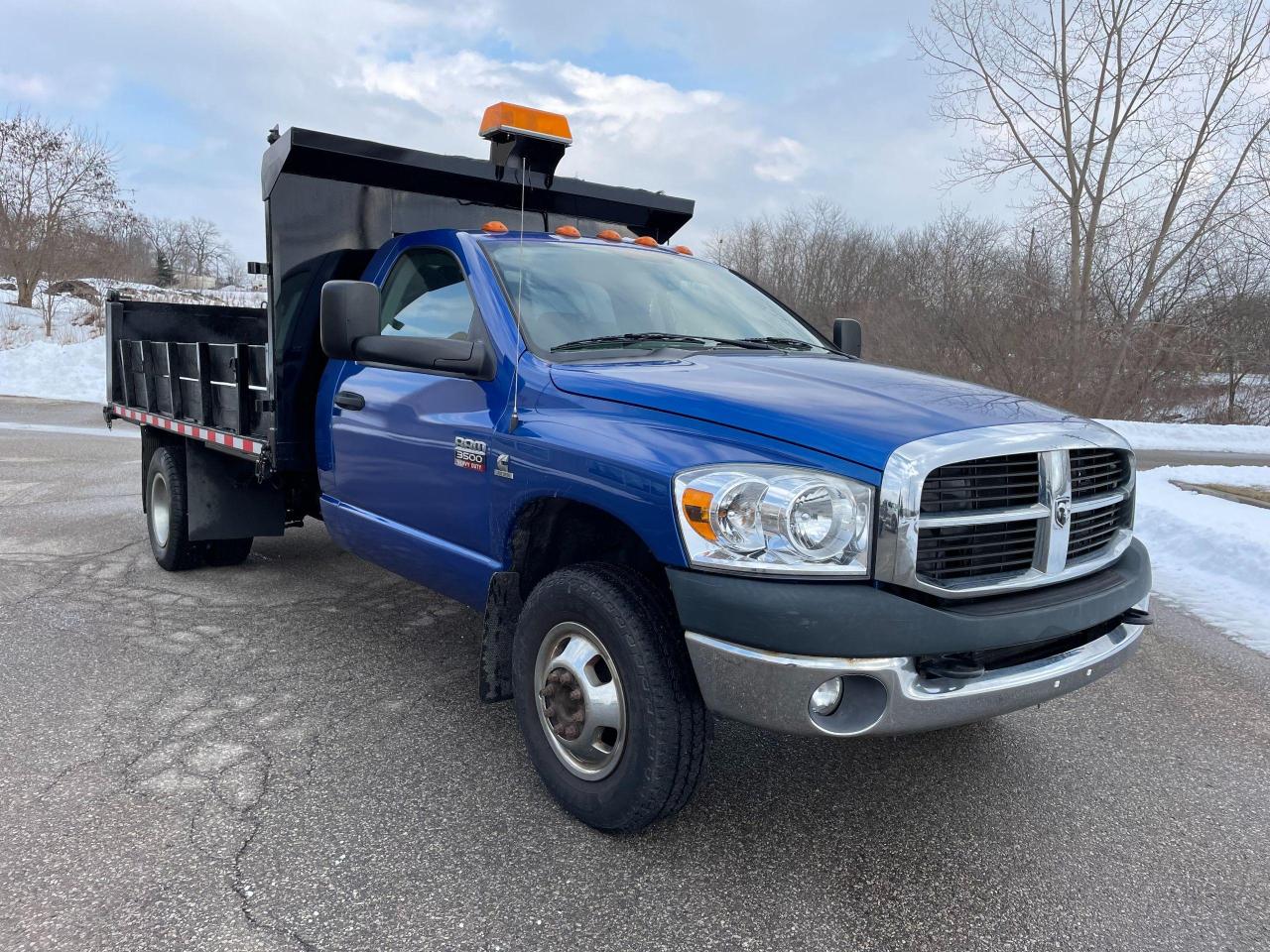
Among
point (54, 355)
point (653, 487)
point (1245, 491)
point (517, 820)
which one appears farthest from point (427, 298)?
point (54, 355)

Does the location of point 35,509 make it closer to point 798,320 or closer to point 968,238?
point 798,320

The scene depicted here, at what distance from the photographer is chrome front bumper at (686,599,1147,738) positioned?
2355mm

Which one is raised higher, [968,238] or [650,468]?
[968,238]

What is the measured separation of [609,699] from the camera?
2734 mm

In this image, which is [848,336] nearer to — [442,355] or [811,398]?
[811,398]

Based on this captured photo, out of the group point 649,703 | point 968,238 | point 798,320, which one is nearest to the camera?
point 649,703

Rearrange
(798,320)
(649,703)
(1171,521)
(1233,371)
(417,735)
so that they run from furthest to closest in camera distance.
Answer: (1233,371) < (1171,521) < (798,320) < (417,735) < (649,703)

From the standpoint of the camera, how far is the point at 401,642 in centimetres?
A: 464

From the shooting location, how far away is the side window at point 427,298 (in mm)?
3717

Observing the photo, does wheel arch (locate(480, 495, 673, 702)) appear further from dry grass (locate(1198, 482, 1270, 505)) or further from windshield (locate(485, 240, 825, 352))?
dry grass (locate(1198, 482, 1270, 505))

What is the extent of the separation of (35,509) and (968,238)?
86.4 ft

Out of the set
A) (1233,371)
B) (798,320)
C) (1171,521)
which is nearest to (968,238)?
(1233,371)

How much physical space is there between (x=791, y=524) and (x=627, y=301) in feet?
5.61

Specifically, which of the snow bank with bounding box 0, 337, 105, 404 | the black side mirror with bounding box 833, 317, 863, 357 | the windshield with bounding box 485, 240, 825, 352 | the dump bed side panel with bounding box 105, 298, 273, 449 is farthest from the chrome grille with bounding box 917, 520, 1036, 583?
the snow bank with bounding box 0, 337, 105, 404
